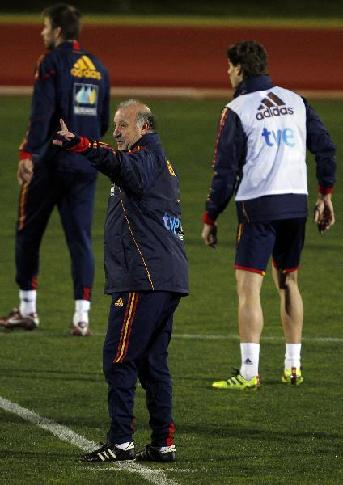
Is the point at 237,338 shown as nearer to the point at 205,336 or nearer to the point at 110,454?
the point at 205,336

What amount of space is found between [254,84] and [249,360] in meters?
1.63

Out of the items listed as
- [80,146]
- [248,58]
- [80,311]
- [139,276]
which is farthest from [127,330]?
[80,311]

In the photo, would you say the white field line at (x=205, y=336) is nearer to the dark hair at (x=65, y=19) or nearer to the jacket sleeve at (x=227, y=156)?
the dark hair at (x=65, y=19)

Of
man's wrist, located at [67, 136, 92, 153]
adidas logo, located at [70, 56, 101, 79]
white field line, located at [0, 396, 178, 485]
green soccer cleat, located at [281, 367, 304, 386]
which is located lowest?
white field line, located at [0, 396, 178, 485]

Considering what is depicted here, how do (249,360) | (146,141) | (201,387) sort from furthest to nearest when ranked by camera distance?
(201,387) → (249,360) → (146,141)

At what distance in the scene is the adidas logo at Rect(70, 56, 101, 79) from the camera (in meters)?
11.4

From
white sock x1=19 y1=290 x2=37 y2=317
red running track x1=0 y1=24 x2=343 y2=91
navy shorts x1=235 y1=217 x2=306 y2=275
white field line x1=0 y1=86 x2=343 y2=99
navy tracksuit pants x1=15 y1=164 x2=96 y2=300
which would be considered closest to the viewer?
navy shorts x1=235 y1=217 x2=306 y2=275

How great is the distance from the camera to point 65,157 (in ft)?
37.6

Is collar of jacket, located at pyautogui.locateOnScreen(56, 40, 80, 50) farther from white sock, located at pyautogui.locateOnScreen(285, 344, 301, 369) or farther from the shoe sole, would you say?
white sock, located at pyautogui.locateOnScreen(285, 344, 301, 369)

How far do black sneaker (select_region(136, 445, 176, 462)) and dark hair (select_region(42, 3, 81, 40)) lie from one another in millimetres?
4561

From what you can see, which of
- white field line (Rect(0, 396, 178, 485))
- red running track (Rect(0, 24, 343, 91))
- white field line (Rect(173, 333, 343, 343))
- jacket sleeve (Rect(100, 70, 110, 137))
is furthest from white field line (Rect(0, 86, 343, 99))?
white field line (Rect(0, 396, 178, 485))

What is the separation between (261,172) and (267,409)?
142 cm

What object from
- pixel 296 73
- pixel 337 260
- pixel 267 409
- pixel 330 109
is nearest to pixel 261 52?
pixel 267 409

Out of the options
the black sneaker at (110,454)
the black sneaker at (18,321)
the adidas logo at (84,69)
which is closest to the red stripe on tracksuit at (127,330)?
the black sneaker at (110,454)
